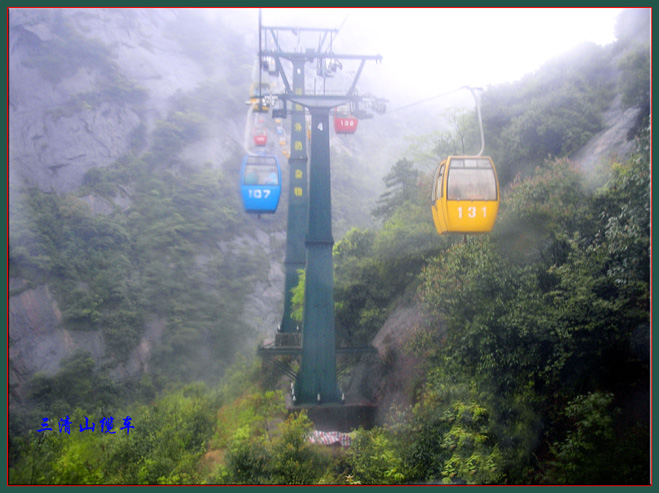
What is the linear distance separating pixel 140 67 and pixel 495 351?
117 ft

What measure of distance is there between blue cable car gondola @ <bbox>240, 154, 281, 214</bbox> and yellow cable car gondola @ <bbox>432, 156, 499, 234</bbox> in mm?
3132

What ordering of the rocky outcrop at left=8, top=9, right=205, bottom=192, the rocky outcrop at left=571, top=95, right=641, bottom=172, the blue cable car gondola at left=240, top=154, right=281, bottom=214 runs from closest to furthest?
1. the blue cable car gondola at left=240, top=154, right=281, bottom=214
2. the rocky outcrop at left=571, top=95, right=641, bottom=172
3. the rocky outcrop at left=8, top=9, right=205, bottom=192

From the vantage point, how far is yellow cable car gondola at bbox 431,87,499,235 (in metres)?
6.87

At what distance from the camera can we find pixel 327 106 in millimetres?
11414

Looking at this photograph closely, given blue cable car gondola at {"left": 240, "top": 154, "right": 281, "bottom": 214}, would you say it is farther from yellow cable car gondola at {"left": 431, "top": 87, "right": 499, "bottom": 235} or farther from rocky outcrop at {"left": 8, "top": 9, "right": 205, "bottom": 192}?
rocky outcrop at {"left": 8, "top": 9, "right": 205, "bottom": 192}

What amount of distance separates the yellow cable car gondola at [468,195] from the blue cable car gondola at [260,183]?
3.14 metres

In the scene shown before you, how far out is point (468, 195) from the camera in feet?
22.7

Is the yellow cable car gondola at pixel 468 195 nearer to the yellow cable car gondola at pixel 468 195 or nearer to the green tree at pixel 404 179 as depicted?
the yellow cable car gondola at pixel 468 195

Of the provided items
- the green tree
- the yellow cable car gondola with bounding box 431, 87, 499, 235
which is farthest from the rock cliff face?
the yellow cable car gondola with bounding box 431, 87, 499, 235

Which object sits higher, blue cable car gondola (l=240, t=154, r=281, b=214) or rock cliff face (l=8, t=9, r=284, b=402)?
rock cliff face (l=8, t=9, r=284, b=402)

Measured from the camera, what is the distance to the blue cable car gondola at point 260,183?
353 inches

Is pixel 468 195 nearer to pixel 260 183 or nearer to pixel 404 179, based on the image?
pixel 260 183

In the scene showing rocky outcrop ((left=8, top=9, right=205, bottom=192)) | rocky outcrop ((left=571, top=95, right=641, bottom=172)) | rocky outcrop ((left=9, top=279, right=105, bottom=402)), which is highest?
rocky outcrop ((left=8, top=9, right=205, bottom=192))

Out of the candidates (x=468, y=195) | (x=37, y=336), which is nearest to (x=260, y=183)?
(x=468, y=195)
